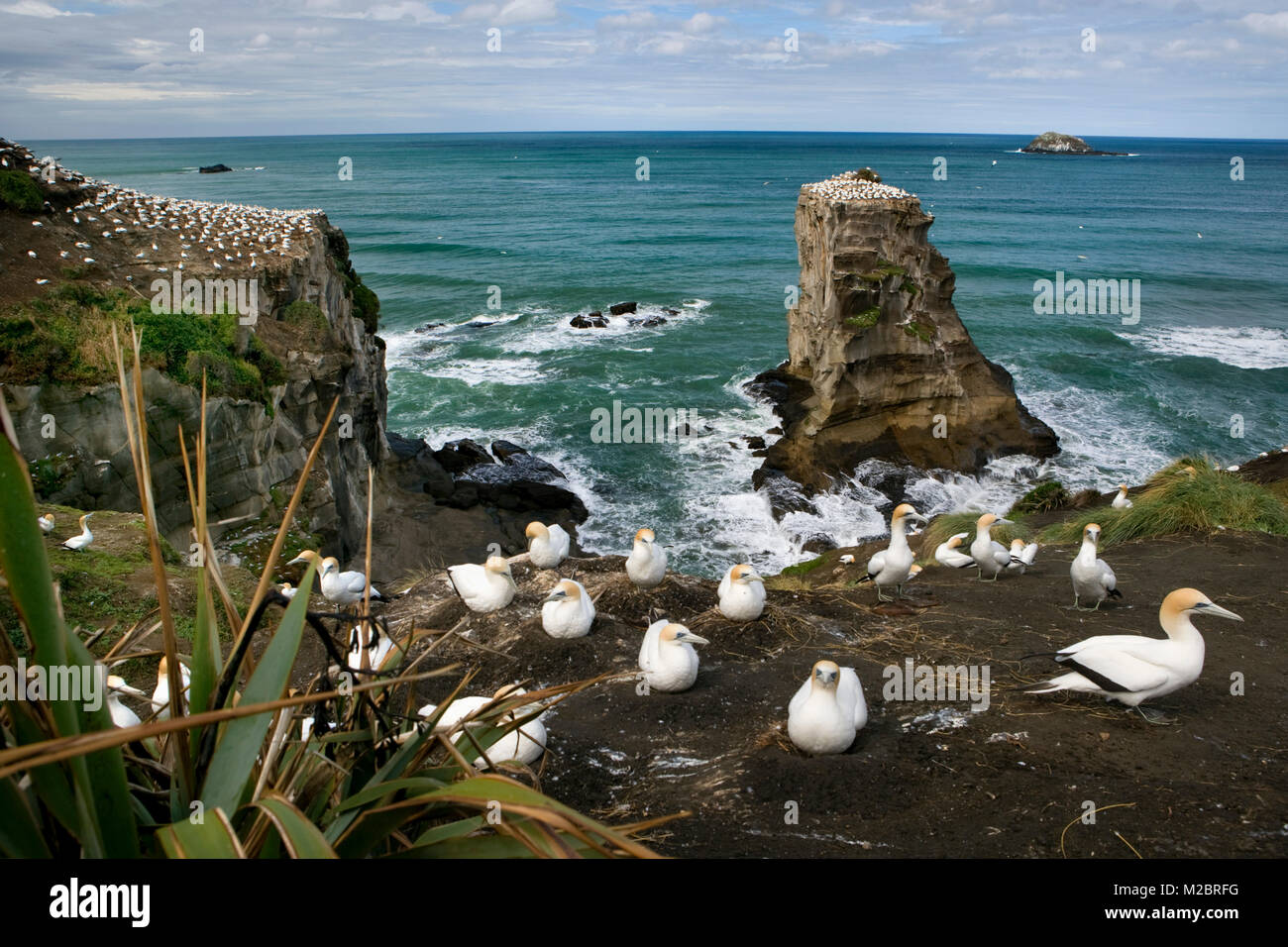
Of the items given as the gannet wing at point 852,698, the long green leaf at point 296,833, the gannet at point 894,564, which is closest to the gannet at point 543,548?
the gannet at point 894,564

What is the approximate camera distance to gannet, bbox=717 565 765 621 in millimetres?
8258

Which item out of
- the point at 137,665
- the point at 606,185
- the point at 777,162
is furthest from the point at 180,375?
the point at 777,162

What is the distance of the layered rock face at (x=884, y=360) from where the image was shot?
23.2m

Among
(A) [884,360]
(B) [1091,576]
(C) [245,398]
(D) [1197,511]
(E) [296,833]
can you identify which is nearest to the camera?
(E) [296,833]

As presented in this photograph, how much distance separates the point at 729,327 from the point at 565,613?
3285cm

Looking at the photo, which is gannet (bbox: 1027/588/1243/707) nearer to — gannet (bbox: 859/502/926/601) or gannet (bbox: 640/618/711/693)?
gannet (bbox: 640/618/711/693)

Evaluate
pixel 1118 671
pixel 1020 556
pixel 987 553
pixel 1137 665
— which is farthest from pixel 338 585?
pixel 1020 556

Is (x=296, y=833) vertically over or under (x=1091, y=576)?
over

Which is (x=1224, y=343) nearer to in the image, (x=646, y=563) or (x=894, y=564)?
(x=894, y=564)

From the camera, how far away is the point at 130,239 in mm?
17094

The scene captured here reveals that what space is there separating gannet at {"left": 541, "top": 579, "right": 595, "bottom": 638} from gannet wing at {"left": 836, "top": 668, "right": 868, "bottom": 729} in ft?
8.74

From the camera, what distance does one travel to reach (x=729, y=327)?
1560 inches

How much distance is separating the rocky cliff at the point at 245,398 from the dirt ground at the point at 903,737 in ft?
17.4

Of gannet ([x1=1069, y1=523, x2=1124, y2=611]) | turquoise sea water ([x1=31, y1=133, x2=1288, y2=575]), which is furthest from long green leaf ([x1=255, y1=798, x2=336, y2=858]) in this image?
turquoise sea water ([x1=31, y1=133, x2=1288, y2=575])
